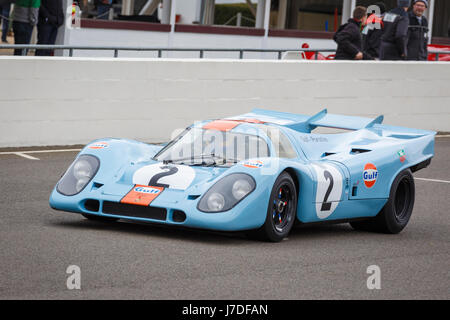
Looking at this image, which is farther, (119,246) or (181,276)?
(119,246)

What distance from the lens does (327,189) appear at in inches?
337

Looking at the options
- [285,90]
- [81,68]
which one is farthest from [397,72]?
[81,68]

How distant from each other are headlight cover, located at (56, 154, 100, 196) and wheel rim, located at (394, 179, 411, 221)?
118 inches

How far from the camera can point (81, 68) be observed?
14.2 meters

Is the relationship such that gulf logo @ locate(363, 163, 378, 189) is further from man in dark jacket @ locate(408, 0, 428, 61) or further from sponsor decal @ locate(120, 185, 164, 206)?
man in dark jacket @ locate(408, 0, 428, 61)

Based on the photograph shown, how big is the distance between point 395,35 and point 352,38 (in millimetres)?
1219

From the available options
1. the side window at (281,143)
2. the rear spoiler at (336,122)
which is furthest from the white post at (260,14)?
the side window at (281,143)

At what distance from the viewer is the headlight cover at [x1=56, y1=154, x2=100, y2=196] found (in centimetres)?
836

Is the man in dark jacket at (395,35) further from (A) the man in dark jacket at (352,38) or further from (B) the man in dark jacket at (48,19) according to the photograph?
(B) the man in dark jacket at (48,19)

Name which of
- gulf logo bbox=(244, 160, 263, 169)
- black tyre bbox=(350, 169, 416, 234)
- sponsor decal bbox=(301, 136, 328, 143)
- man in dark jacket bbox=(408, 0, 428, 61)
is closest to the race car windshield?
gulf logo bbox=(244, 160, 263, 169)

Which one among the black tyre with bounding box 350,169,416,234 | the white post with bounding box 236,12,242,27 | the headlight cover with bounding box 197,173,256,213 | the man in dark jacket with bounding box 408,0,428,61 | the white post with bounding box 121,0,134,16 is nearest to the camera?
the headlight cover with bounding box 197,173,256,213

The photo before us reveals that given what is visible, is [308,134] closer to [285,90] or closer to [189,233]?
[189,233]

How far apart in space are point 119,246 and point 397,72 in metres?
11.2
